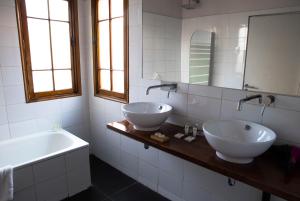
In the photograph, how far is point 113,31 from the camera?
254 cm

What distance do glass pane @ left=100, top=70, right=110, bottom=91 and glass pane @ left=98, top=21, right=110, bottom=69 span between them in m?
0.07

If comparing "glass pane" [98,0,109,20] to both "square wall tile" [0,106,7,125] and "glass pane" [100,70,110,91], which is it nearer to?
"glass pane" [100,70,110,91]

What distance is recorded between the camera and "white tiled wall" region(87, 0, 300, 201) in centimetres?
146

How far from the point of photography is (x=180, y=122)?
6.51 feet

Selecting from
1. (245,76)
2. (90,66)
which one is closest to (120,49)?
(90,66)

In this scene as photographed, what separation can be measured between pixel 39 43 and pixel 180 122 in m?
1.84

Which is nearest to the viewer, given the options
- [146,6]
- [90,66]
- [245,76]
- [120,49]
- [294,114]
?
[294,114]

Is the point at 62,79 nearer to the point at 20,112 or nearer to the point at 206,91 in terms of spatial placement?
the point at 20,112

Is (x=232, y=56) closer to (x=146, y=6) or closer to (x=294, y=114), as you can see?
(x=294, y=114)

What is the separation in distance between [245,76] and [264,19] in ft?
1.30

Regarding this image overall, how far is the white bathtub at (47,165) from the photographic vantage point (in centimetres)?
193

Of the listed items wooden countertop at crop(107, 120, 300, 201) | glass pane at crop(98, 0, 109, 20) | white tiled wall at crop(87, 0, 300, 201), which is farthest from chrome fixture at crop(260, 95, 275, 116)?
glass pane at crop(98, 0, 109, 20)

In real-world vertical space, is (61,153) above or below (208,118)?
below

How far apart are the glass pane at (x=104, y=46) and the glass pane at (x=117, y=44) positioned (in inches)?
4.4
